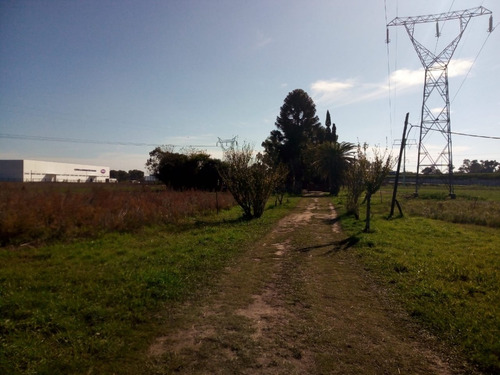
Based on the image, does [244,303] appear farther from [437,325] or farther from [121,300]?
[437,325]

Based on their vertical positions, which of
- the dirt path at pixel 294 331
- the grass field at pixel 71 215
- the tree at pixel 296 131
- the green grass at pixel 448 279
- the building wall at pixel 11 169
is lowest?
the dirt path at pixel 294 331

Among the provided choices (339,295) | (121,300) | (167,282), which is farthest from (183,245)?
(339,295)

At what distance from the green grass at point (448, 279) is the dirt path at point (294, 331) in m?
0.34

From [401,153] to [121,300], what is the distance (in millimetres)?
13946

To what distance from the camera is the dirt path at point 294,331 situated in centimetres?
362

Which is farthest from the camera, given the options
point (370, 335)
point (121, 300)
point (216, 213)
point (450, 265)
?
point (216, 213)

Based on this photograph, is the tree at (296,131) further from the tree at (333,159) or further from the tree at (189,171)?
the tree at (189,171)

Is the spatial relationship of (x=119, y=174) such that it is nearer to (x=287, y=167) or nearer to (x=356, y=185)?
(x=287, y=167)

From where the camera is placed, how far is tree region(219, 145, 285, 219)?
661 inches

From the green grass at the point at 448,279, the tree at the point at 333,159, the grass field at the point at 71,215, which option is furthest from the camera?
the tree at the point at 333,159

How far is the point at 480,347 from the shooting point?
3986 mm

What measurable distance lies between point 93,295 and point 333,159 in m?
36.7

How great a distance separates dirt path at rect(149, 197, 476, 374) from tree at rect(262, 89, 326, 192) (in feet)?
138

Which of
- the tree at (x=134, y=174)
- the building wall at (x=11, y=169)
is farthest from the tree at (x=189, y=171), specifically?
the tree at (x=134, y=174)
